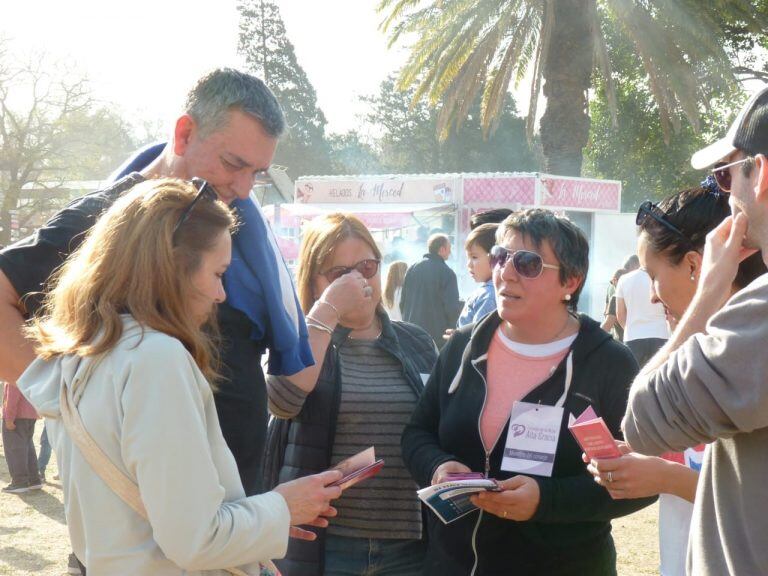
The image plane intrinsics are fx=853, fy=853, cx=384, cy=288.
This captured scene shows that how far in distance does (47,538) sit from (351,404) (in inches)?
196

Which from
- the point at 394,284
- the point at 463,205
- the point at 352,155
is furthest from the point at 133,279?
the point at 352,155

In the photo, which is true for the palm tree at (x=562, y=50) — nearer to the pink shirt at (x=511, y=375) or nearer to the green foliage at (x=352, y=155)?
the pink shirt at (x=511, y=375)

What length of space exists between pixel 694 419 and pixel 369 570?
163 centimetres

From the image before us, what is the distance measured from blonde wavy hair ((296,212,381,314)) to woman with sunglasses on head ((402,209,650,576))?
585 millimetres

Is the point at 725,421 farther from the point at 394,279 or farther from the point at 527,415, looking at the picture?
the point at 394,279

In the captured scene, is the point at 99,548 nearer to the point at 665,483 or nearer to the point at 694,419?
the point at 694,419

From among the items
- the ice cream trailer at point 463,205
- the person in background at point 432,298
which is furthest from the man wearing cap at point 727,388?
the ice cream trailer at point 463,205

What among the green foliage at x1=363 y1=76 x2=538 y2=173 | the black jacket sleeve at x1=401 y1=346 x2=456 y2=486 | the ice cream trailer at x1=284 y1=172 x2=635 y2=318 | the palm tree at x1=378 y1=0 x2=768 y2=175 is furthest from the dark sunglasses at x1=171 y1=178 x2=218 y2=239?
the green foliage at x1=363 y1=76 x2=538 y2=173

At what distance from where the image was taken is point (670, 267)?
266 centimetres

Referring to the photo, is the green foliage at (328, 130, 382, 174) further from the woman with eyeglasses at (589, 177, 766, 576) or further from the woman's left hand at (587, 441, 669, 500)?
the woman's left hand at (587, 441, 669, 500)

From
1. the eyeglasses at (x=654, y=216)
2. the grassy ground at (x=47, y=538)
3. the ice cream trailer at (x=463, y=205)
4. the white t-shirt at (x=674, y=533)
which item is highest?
the ice cream trailer at (x=463, y=205)

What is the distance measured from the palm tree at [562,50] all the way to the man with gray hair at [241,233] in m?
14.0

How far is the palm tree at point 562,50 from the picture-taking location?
15.6 meters

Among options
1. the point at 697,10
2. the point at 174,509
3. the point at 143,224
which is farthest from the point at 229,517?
the point at 697,10
